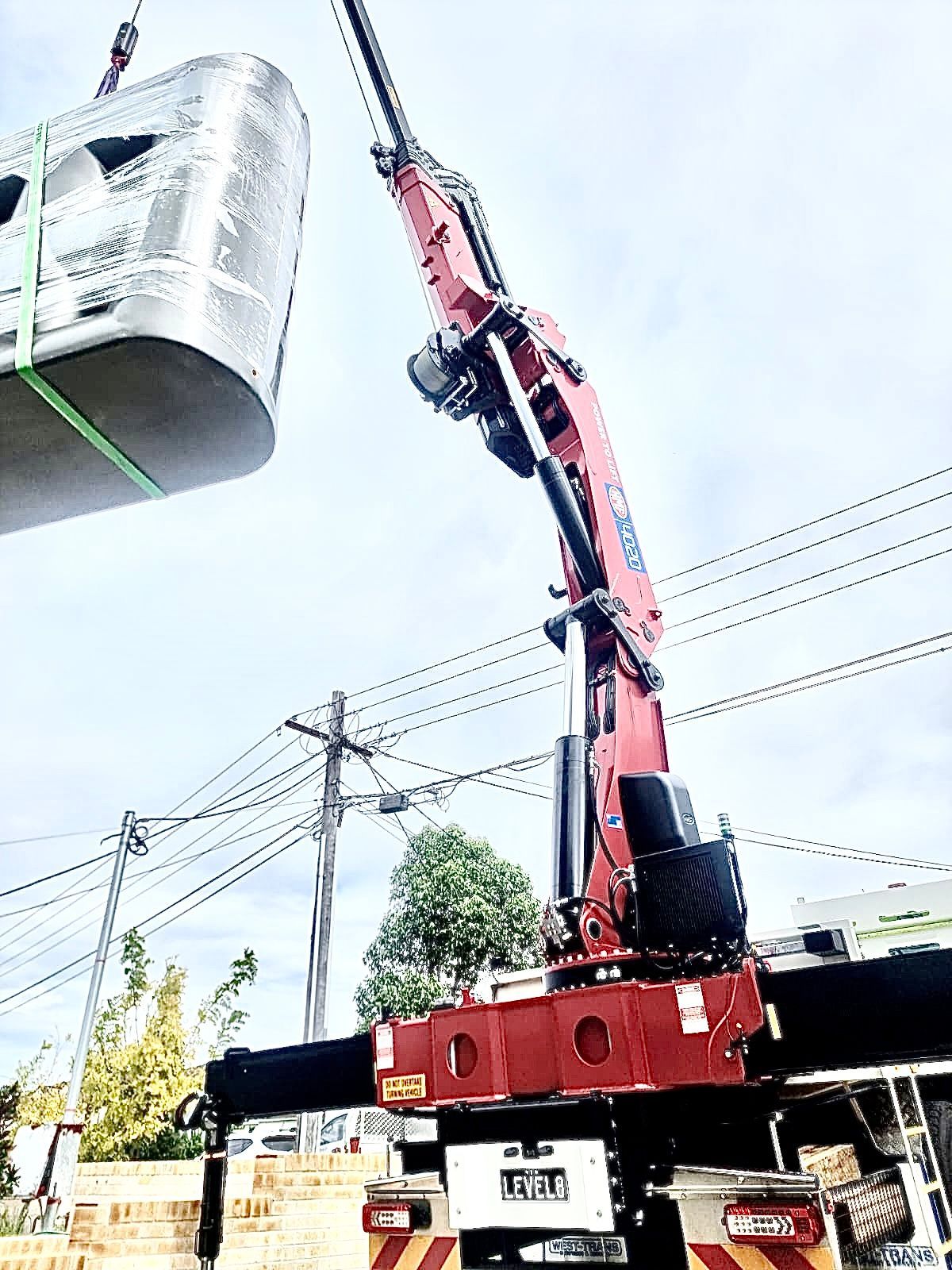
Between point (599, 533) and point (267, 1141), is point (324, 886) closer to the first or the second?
point (267, 1141)

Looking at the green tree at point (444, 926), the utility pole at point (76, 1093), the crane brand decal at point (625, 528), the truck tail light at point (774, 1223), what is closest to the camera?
the truck tail light at point (774, 1223)

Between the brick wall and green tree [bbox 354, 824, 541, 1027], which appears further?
green tree [bbox 354, 824, 541, 1027]

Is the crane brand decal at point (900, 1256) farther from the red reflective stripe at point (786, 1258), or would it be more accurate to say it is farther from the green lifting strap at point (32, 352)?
the green lifting strap at point (32, 352)

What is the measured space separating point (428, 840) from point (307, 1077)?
15.8m

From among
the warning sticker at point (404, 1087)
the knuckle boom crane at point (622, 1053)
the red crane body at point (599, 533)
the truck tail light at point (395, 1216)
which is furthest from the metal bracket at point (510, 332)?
the truck tail light at point (395, 1216)

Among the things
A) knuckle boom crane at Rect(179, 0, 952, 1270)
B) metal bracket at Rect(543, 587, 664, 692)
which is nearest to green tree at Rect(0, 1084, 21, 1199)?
knuckle boom crane at Rect(179, 0, 952, 1270)

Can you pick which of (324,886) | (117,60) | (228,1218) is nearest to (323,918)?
(324,886)

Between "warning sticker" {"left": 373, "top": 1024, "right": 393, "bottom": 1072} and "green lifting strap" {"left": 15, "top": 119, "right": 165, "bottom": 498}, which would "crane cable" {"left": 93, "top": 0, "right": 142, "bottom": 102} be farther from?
"warning sticker" {"left": 373, "top": 1024, "right": 393, "bottom": 1072}

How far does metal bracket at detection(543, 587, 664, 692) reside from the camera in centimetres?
433

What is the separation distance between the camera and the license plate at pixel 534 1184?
105 inches

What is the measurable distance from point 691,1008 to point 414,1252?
143 cm

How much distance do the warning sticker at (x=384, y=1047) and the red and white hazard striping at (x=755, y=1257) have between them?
1223 mm

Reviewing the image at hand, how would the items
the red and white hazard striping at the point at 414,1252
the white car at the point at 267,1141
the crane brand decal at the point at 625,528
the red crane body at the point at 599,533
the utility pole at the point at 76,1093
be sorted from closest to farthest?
the red and white hazard striping at the point at 414,1252 → the red crane body at the point at 599,533 → the crane brand decal at the point at 625,528 → the utility pole at the point at 76,1093 → the white car at the point at 267,1141

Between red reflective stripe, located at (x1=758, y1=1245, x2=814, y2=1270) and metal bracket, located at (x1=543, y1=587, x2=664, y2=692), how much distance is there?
2458mm
